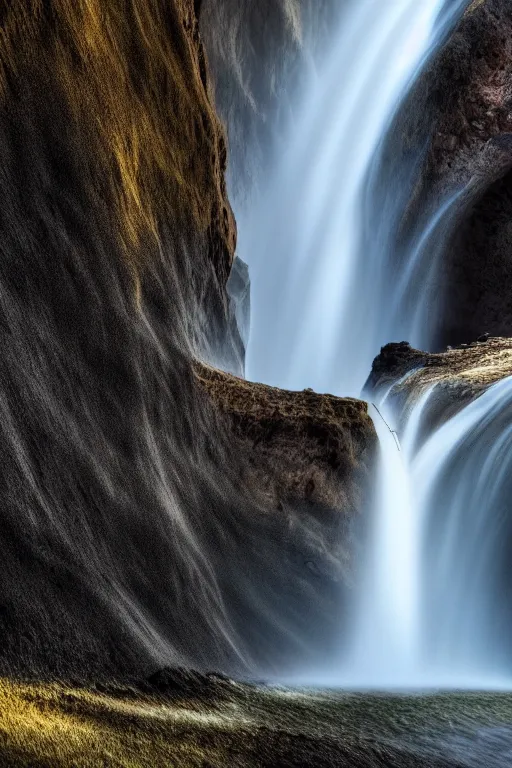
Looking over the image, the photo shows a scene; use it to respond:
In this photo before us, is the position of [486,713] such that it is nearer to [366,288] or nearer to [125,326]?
[125,326]

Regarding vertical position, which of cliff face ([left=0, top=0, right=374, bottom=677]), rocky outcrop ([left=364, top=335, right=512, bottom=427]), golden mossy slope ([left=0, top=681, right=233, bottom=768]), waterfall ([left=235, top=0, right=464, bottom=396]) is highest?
waterfall ([left=235, top=0, right=464, bottom=396])

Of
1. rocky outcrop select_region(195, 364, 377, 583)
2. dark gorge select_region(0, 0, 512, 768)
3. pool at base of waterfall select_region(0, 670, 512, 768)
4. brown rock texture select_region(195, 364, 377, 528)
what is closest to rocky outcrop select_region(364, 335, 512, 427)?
dark gorge select_region(0, 0, 512, 768)

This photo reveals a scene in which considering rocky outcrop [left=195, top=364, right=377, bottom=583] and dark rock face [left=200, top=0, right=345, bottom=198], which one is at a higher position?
dark rock face [left=200, top=0, right=345, bottom=198]

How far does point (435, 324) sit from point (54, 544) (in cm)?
2065

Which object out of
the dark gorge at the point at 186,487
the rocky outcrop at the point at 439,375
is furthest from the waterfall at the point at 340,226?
the dark gorge at the point at 186,487

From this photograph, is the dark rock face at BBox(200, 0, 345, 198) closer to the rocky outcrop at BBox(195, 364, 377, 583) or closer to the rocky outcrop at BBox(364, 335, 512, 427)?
the rocky outcrop at BBox(364, 335, 512, 427)

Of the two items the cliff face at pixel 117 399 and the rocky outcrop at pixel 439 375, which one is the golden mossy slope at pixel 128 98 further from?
the rocky outcrop at pixel 439 375

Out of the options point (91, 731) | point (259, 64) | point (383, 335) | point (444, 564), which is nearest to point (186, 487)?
point (91, 731)

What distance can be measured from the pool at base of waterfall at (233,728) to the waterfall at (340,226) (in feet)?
63.4

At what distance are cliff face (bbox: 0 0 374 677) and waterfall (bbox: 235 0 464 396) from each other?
15.7 m

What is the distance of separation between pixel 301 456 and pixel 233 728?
19.8 ft

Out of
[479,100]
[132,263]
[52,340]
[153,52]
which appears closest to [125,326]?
[132,263]

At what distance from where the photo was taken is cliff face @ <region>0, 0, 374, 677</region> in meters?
3.94

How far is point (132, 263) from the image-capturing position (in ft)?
22.4
